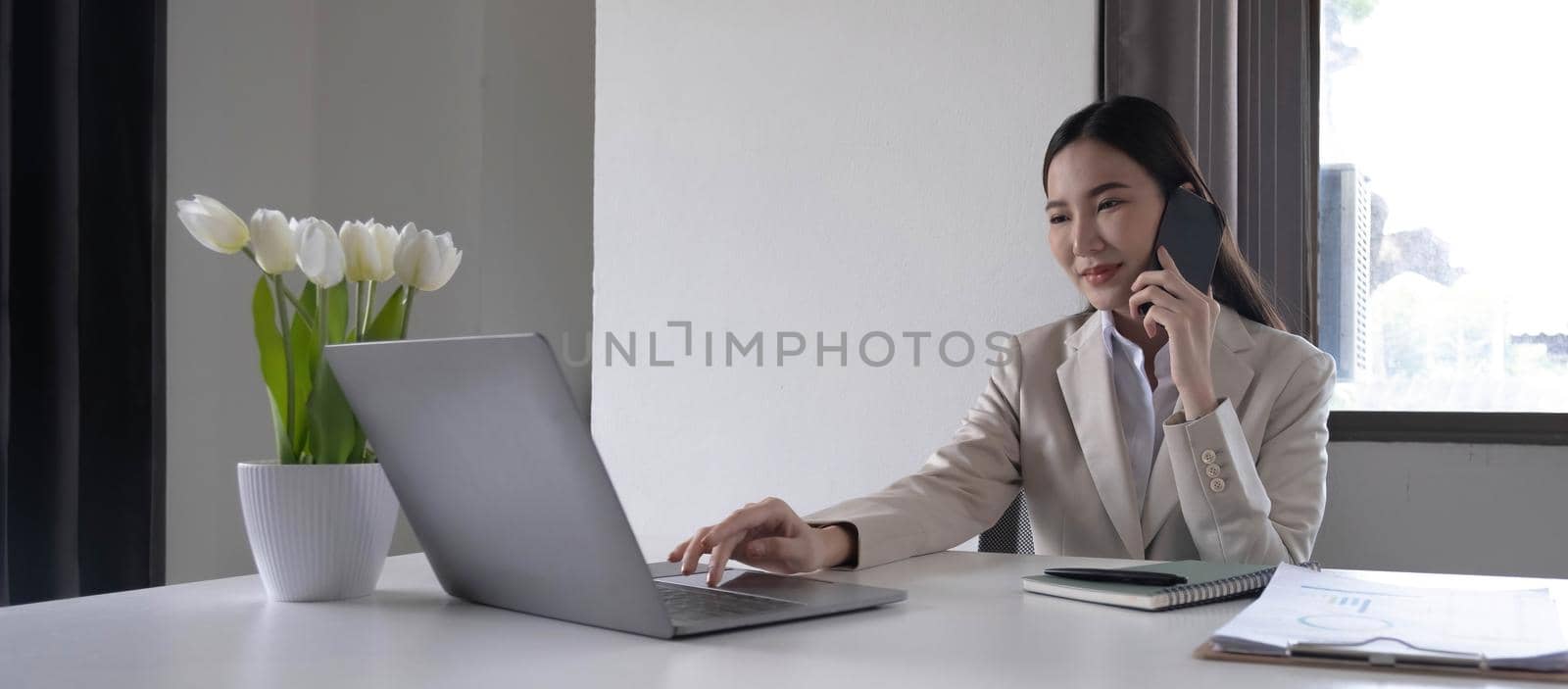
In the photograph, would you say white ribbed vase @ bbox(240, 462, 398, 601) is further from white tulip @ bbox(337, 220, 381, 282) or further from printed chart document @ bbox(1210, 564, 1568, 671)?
printed chart document @ bbox(1210, 564, 1568, 671)

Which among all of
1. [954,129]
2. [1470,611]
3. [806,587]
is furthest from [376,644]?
[954,129]

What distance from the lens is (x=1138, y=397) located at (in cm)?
181

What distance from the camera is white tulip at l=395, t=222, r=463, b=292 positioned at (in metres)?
1.04

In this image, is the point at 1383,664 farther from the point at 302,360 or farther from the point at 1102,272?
the point at 1102,272

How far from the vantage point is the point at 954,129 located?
7.30 feet

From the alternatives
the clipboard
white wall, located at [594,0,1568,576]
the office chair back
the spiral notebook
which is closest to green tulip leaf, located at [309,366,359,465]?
the spiral notebook

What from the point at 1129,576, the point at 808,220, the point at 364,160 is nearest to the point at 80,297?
the point at 364,160

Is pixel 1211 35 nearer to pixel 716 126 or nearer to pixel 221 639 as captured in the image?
pixel 716 126

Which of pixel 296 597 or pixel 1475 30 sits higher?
pixel 1475 30

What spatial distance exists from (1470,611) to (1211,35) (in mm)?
1518

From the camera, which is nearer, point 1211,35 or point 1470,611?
point 1470,611

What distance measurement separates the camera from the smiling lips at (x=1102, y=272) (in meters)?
1.79

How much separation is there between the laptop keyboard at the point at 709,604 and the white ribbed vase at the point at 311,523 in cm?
25

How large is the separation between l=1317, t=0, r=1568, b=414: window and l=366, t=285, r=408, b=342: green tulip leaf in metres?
1.76
